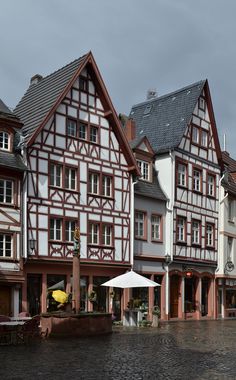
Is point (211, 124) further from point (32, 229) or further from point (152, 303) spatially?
point (32, 229)

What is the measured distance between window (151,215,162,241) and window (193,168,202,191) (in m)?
4.08

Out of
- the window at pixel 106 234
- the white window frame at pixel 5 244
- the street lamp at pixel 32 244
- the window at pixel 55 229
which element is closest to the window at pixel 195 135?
the window at pixel 106 234

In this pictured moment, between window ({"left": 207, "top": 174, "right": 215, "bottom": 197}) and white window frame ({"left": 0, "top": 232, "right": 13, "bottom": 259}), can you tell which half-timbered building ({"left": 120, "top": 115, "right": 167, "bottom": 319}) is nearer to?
window ({"left": 207, "top": 174, "right": 215, "bottom": 197})

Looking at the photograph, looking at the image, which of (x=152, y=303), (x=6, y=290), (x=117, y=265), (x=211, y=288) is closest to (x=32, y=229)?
(x=6, y=290)

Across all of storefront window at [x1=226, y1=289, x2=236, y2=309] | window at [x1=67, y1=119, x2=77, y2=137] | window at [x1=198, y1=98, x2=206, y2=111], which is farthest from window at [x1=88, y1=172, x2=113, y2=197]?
storefront window at [x1=226, y1=289, x2=236, y2=309]

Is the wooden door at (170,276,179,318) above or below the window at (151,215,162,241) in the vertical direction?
below

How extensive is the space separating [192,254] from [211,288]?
12.4 ft

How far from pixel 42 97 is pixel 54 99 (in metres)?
1.71

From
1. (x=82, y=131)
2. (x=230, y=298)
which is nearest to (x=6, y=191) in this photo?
(x=82, y=131)

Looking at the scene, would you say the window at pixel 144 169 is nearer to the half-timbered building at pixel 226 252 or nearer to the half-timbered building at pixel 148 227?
the half-timbered building at pixel 148 227

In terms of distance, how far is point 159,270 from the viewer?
3500 cm

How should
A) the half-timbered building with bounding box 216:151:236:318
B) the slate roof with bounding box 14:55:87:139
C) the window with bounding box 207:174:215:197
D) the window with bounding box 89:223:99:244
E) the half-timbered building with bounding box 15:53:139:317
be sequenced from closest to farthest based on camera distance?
the half-timbered building with bounding box 15:53:139:317
the slate roof with bounding box 14:55:87:139
the window with bounding box 89:223:99:244
the window with bounding box 207:174:215:197
the half-timbered building with bounding box 216:151:236:318

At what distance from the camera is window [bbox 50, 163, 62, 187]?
29047 mm

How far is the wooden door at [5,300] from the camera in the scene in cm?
2656
